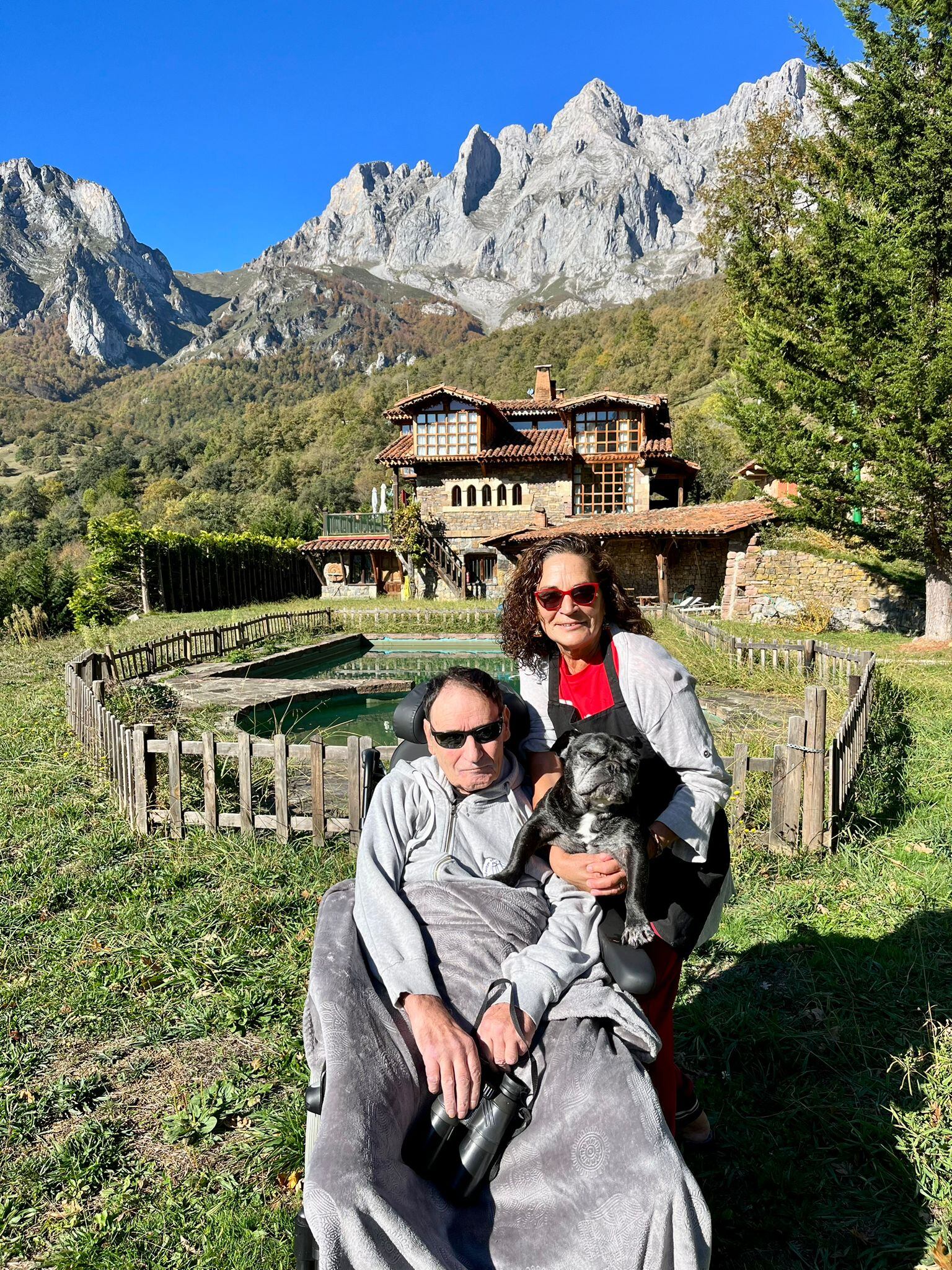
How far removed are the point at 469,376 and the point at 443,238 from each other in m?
109

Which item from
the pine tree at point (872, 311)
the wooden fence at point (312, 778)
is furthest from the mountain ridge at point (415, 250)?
the wooden fence at point (312, 778)

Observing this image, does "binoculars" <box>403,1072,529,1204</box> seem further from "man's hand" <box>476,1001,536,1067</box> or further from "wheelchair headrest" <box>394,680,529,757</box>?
"wheelchair headrest" <box>394,680,529,757</box>

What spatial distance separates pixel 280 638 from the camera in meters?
17.6

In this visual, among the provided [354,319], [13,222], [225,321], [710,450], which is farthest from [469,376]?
[13,222]

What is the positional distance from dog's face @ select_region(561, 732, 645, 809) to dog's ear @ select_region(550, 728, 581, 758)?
221mm

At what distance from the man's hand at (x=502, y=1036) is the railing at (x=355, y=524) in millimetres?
28608

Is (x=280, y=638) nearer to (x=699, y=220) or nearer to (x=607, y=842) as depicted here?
(x=607, y=842)

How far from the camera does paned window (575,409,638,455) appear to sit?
95.7ft

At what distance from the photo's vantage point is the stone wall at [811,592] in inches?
710

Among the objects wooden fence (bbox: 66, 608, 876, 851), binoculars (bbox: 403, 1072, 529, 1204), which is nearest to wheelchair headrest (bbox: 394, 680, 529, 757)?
binoculars (bbox: 403, 1072, 529, 1204)

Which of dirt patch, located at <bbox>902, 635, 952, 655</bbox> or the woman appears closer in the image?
the woman

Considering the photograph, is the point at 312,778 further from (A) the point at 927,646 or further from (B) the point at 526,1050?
(A) the point at 927,646

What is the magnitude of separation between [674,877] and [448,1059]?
747 mm

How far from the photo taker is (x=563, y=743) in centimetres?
222
